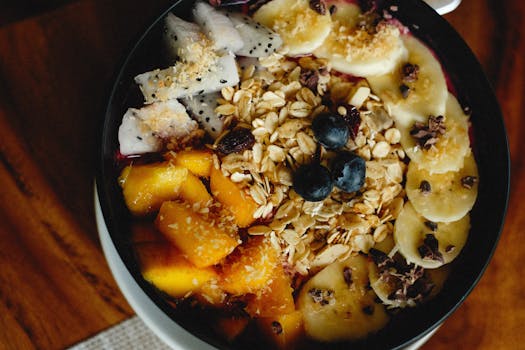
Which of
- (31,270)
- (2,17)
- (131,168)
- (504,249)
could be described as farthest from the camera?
(2,17)

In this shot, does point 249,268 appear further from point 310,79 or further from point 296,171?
point 310,79

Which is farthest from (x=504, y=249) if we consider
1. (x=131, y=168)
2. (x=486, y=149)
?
(x=131, y=168)

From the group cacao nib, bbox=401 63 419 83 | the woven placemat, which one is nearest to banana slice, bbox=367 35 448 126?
cacao nib, bbox=401 63 419 83

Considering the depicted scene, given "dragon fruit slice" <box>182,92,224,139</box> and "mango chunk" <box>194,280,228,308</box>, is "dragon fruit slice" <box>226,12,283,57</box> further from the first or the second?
"mango chunk" <box>194,280,228,308</box>

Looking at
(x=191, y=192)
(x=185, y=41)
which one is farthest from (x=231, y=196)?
(x=185, y=41)

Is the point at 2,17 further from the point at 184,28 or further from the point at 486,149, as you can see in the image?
the point at 486,149

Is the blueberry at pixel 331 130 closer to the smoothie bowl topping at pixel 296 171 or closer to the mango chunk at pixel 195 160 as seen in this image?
the smoothie bowl topping at pixel 296 171
